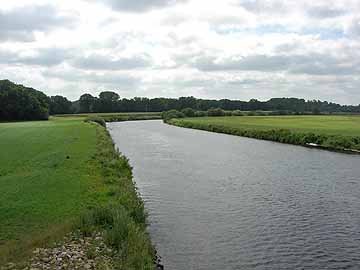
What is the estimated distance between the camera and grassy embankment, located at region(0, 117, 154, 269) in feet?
37.1

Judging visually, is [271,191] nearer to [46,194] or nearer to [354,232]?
[354,232]

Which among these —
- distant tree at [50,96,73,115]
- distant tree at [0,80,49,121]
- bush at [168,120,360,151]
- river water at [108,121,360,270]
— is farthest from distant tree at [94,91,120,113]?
river water at [108,121,360,270]

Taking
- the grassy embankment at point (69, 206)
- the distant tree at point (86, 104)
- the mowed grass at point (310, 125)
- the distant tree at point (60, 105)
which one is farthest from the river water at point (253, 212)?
the distant tree at point (86, 104)

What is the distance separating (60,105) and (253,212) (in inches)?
5795

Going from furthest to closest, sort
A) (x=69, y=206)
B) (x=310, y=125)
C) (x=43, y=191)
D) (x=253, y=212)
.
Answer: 1. (x=310, y=125)
2. (x=253, y=212)
3. (x=43, y=191)
4. (x=69, y=206)

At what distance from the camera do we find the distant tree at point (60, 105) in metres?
155

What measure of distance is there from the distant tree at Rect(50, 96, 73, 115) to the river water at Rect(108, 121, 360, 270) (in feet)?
418

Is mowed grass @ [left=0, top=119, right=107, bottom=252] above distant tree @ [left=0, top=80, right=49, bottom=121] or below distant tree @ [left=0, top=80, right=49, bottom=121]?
below

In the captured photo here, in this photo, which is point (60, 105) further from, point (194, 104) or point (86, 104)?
point (194, 104)

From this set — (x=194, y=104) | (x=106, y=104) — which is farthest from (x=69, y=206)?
(x=194, y=104)

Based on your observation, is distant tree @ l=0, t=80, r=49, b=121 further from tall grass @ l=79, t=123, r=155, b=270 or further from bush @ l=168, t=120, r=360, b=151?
tall grass @ l=79, t=123, r=155, b=270

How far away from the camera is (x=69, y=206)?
50.2ft

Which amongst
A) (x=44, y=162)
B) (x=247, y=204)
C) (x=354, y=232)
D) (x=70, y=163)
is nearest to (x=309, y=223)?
(x=354, y=232)

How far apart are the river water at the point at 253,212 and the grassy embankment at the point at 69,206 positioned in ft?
4.72
